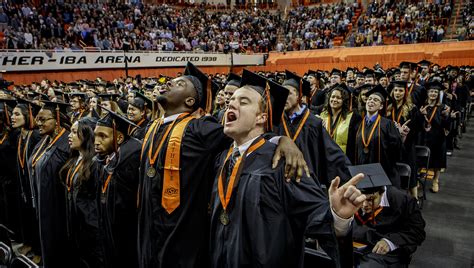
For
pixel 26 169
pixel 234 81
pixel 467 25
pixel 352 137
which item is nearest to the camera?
pixel 26 169

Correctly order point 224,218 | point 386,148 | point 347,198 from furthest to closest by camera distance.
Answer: point 386,148
point 224,218
point 347,198

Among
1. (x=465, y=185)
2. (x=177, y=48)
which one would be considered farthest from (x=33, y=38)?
(x=465, y=185)

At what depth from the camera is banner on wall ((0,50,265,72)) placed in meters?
14.0

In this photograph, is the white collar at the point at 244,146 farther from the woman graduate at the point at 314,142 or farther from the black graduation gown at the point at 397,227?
the black graduation gown at the point at 397,227

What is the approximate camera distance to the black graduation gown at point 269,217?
175cm

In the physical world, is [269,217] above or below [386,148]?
above

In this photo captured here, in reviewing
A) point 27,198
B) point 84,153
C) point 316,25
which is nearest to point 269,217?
point 84,153

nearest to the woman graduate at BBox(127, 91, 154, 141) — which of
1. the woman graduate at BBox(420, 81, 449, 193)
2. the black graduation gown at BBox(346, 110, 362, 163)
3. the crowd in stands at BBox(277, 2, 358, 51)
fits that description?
the black graduation gown at BBox(346, 110, 362, 163)

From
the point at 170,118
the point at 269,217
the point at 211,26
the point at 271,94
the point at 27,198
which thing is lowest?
the point at 27,198

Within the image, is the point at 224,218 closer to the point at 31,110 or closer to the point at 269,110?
the point at 269,110

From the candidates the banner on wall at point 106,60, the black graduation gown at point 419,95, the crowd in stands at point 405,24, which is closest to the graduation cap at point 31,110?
the black graduation gown at point 419,95

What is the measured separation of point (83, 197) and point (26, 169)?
1.57 metres

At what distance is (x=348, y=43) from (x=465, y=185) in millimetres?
16708

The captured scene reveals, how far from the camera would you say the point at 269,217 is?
1.78m
